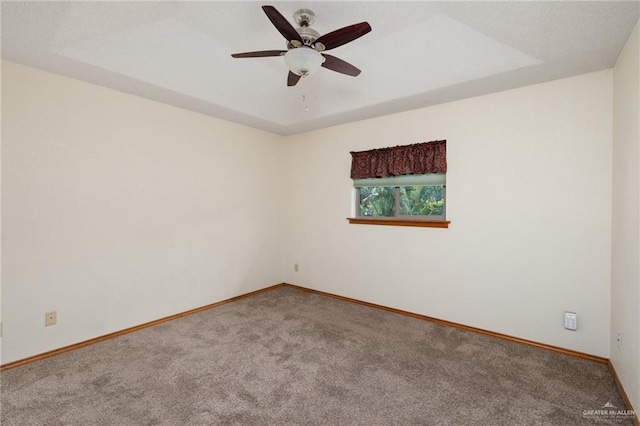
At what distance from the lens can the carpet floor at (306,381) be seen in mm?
1787

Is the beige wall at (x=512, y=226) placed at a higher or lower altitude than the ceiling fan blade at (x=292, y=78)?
lower

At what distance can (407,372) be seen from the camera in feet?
7.38

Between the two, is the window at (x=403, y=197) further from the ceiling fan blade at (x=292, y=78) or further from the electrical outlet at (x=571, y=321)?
the ceiling fan blade at (x=292, y=78)

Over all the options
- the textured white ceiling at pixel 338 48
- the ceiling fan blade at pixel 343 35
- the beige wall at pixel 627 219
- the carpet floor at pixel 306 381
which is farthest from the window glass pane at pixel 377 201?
the ceiling fan blade at pixel 343 35

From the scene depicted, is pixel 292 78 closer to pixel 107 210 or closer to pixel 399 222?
pixel 399 222

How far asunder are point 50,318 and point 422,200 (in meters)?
3.83

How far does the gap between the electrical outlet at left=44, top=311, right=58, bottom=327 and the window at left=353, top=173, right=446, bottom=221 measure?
10.9 feet

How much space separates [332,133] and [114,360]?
137 inches

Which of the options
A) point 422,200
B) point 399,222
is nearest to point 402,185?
point 422,200

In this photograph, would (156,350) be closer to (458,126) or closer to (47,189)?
(47,189)

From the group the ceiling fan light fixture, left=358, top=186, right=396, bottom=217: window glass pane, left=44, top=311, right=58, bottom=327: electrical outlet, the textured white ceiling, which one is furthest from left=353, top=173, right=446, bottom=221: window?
left=44, top=311, right=58, bottom=327: electrical outlet

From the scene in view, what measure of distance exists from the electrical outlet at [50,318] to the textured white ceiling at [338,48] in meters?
2.09

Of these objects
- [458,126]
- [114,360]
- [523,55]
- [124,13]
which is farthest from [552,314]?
[124,13]

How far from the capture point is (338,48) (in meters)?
2.55
